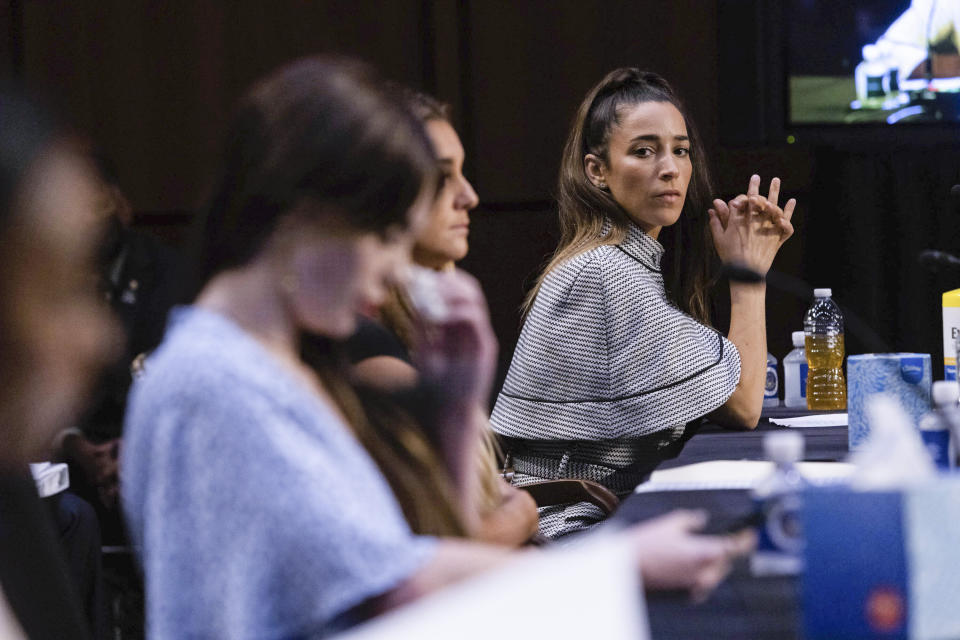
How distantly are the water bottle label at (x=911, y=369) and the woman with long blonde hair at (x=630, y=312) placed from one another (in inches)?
17.8

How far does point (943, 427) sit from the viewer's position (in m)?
1.18

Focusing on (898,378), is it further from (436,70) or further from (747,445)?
(436,70)

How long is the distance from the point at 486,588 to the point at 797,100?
118 inches

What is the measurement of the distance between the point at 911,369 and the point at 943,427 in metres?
0.30

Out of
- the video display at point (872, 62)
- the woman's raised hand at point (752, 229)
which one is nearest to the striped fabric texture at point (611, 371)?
the woman's raised hand at point (752, 229)

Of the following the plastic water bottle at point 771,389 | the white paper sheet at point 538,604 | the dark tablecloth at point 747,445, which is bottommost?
the plastic water bottle at point 771,389

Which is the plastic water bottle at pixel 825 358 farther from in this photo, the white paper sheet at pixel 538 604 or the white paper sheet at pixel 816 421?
the white paper sheet at pixel 538 604

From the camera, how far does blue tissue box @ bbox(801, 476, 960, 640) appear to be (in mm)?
729

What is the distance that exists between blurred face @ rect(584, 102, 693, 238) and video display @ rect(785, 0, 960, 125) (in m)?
1.10

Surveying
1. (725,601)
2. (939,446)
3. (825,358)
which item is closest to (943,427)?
(939,446)

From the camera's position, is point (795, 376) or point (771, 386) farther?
point (771, 386)

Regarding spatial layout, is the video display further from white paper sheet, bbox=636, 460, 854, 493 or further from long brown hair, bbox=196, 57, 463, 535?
long brown hair, bbox=196, 57, 463, 535

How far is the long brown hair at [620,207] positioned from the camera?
2176 millimetres

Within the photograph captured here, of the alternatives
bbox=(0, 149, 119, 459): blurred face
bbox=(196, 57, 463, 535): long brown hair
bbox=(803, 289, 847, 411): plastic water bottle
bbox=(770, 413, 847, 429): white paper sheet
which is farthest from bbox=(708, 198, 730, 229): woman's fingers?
bbox=(0, 149, 119, 459): blurred face
